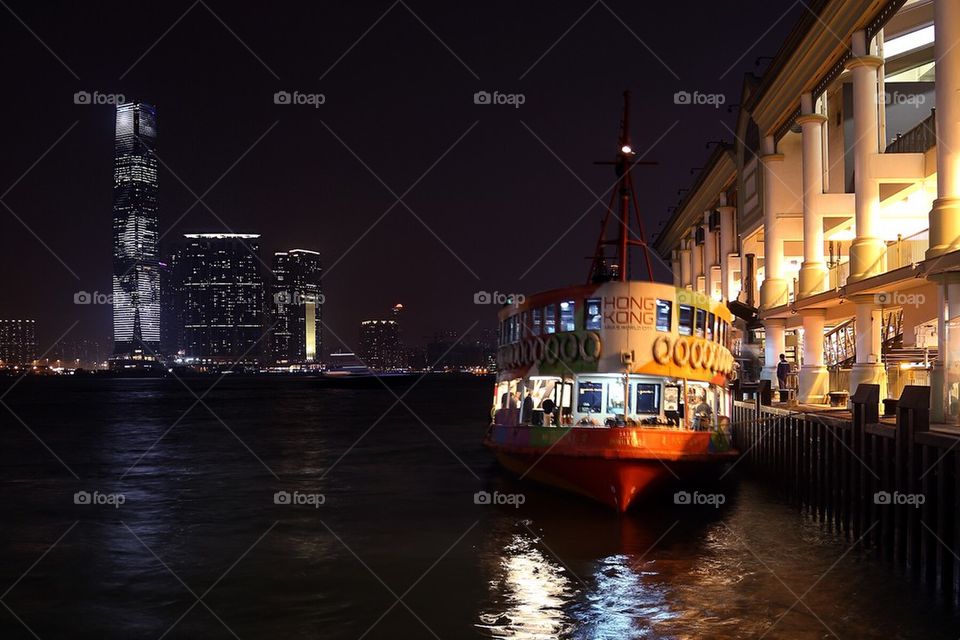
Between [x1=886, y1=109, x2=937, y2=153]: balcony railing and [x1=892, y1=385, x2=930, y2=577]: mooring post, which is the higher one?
[x1=886, y1=109, x2=937, y2=153]: balcony railing

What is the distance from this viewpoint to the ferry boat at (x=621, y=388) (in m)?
24.2

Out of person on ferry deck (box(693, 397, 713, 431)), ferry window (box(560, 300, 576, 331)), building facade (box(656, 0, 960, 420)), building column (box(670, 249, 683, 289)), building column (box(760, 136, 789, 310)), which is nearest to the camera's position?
building facade (box(656, 0, 960, 420))

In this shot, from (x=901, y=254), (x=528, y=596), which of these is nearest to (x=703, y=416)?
(x=901, y=254)

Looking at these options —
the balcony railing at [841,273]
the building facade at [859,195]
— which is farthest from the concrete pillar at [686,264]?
the balcony railing at [841,273]

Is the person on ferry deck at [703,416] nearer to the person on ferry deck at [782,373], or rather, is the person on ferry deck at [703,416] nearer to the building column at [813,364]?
the building column at [813,364]

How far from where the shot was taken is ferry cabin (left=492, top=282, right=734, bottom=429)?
958 inches

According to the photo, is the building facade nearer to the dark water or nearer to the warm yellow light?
the warm yellow light

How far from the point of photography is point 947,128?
2342cm

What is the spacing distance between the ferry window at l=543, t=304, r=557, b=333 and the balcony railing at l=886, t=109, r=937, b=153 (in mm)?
13356

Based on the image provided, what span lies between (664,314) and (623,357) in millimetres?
1613

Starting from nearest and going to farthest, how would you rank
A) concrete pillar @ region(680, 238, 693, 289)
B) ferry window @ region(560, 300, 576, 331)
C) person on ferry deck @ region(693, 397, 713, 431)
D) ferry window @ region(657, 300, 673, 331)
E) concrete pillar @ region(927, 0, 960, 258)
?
concrete pillar @ region(927, 0, 960, 258) < ferry window @ region(657, 300, 673, 331) < ferry window @ region(560, 300, 576, 331) < person on ferry deck @ region(693, 397, 713, 431) < concrete pillar @ region(680, 238, 693, 289)

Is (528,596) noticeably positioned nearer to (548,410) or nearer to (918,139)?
(548,410)

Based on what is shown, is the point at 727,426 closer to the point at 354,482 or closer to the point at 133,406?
the point at 354,482

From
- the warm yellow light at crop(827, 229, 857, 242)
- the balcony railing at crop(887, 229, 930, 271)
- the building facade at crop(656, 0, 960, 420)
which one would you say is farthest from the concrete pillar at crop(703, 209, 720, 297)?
the balcony railing at crop(887, 229, 930, 271)
